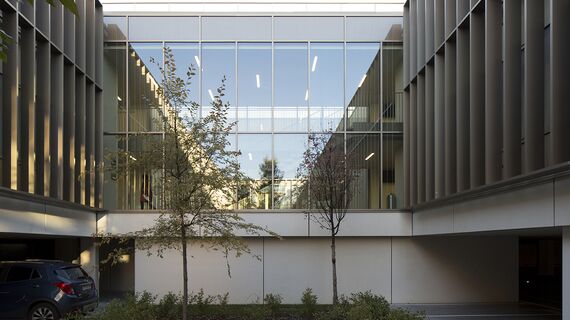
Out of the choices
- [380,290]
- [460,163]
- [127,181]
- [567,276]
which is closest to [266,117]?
[127,181]

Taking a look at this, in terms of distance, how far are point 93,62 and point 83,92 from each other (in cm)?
146

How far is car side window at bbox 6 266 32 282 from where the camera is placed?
44.7 ft

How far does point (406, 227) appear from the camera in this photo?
19312 mm

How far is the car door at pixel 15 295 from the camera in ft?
44.0

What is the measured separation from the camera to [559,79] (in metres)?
9.33

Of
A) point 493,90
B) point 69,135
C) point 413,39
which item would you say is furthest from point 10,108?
point 413,39

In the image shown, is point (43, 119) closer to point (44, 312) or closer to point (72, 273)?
point (72, 273)

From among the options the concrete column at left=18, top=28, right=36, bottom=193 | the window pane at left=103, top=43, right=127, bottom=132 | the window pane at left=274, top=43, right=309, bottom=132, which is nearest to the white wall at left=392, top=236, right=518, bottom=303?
the window pane at left=274, top=43, right=309, bottom=132

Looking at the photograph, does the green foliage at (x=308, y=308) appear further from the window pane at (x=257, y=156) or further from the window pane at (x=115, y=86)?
the window pane at (x=115, y=86)

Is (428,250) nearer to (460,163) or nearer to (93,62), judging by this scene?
(460,163)

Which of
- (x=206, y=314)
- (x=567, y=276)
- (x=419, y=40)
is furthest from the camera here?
(x=419, y=40)

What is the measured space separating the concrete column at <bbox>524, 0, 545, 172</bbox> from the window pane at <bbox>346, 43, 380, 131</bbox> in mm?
10551

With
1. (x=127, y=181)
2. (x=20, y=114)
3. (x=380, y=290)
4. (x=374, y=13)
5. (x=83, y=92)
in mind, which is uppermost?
(x=374, y=13)

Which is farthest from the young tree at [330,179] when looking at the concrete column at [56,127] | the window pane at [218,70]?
the concrete column at [56,127]
